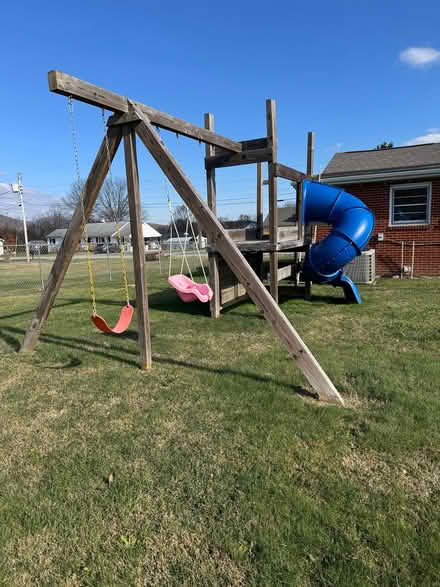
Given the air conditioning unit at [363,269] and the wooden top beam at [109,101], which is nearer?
the wooden top beam at [109,101]

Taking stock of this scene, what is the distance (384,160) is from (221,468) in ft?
40.0

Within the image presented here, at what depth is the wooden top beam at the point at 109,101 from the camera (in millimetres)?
3379

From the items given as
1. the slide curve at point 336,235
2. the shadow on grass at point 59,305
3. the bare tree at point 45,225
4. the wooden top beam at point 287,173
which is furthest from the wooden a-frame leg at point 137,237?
the bare tree at point 45,225

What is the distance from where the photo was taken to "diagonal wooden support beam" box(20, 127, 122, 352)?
4.29 metres

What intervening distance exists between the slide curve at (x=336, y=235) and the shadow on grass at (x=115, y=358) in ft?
13.1

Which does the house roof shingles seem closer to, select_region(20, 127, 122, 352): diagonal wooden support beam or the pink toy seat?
the pink toy seat

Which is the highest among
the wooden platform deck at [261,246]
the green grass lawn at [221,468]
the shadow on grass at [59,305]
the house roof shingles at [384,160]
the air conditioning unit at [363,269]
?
the house roof shingles at [384,160]

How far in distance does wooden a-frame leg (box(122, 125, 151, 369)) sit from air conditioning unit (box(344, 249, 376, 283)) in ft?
24.6

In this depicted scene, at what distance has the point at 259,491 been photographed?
233 centimetres

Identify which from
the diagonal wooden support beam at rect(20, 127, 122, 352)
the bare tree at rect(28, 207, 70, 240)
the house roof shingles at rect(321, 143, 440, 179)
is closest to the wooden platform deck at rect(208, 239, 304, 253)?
the diagonal wooden support beam at rect(20, 127, 122, 352)

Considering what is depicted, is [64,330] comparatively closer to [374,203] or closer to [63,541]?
[63,541]

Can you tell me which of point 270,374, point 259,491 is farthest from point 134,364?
point 259,491

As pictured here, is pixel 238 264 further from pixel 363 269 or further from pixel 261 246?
pixel 363 269

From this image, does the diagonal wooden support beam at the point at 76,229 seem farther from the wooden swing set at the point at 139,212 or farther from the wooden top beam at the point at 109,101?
the wooden top beam at the point at 109,101
